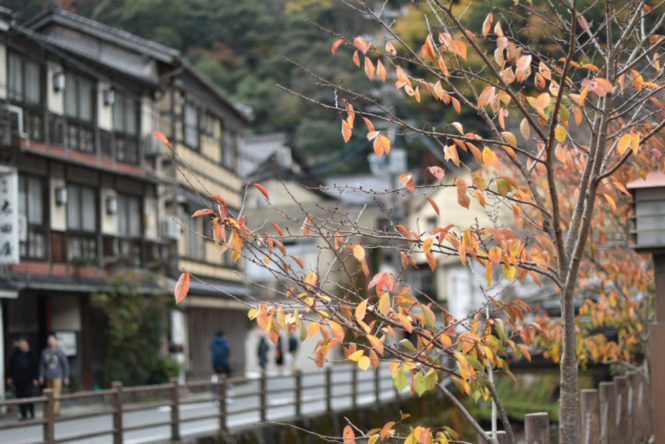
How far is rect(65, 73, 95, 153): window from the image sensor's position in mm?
25422

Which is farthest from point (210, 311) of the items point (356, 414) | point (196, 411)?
point (356, 414)

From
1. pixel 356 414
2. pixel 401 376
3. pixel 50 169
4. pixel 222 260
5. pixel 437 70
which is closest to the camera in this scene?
pixel 401 376

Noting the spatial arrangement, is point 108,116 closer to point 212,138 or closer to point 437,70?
point 212,138

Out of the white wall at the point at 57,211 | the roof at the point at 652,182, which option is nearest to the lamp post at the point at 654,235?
the roof at the point at 652,182

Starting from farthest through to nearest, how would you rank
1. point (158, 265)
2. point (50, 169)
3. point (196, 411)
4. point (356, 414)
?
point (158, 265), point (50, 169), point (196, 411), point (356, 414)

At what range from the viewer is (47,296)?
25.0 m

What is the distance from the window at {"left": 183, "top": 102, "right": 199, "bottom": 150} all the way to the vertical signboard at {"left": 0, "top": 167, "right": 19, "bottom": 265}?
36.0 feet

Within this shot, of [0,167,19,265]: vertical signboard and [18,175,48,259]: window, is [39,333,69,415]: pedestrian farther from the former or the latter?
[18,175,48,259]: window

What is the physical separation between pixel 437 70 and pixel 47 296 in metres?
22.0

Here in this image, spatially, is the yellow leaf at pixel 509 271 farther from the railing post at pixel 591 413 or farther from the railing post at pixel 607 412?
the railing post at pixel 607 412

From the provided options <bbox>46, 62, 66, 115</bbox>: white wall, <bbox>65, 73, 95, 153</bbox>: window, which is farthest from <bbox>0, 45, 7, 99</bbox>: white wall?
<bbox>65, 73, 95, 153</bbox>: window

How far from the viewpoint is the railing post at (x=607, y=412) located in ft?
24.1

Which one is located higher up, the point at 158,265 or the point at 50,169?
the point at 50,169

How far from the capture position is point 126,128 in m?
28.5
